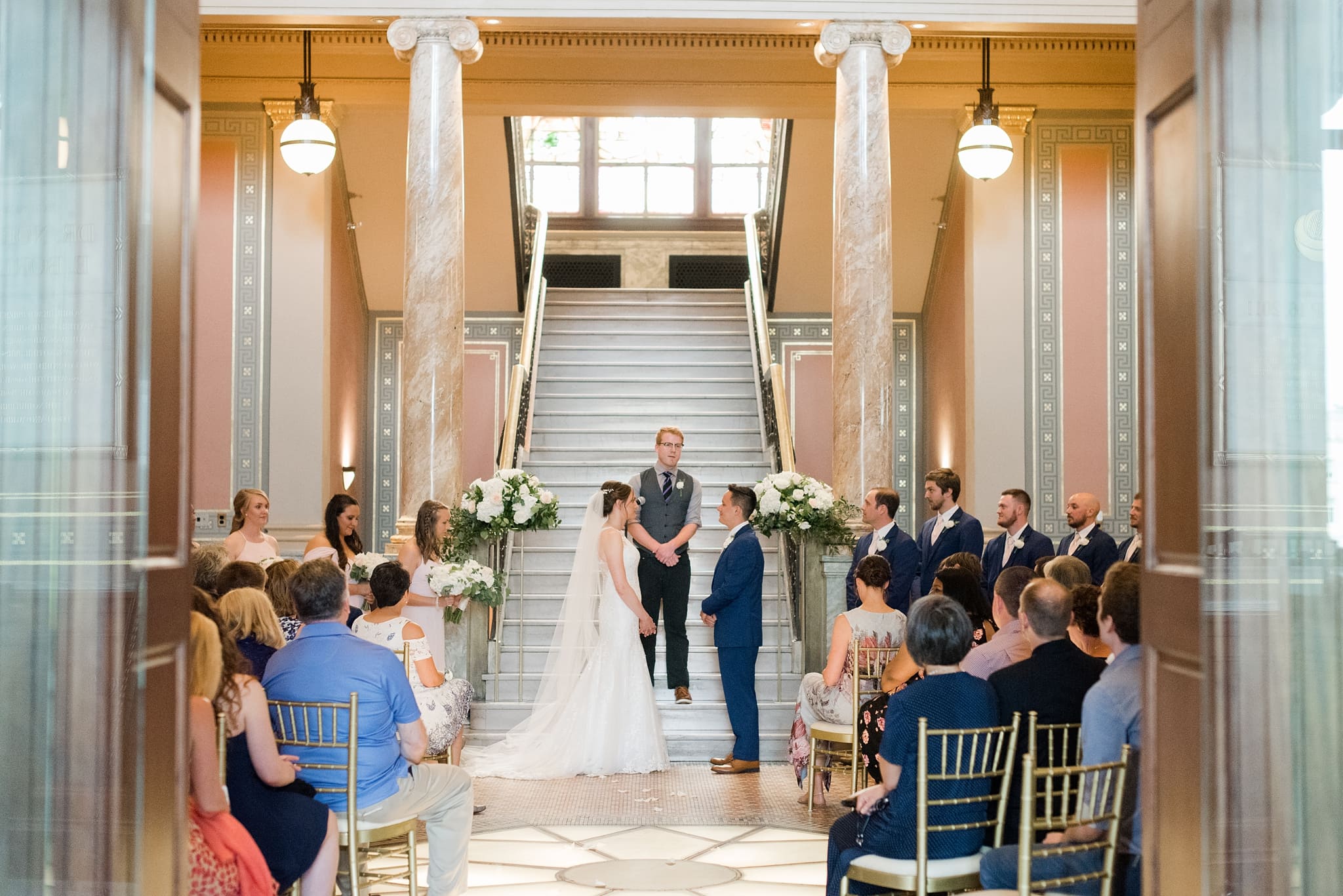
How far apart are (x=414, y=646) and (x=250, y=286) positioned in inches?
226

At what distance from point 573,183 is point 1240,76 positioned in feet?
43.7

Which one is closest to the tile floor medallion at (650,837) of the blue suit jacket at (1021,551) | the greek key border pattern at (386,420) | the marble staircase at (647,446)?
the marble staircase at (647,446)

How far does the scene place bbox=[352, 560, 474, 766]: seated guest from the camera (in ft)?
16.8

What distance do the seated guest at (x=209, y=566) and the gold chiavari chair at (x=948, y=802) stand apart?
93.0 inches

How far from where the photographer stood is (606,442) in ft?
37.9

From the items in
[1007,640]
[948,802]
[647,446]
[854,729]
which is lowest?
[854,729]

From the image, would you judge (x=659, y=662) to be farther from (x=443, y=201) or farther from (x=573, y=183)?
(x=573, y=183)

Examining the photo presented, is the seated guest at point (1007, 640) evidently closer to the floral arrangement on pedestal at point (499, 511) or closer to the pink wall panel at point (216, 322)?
the floral arrangement on pedestal at point (499, 511)

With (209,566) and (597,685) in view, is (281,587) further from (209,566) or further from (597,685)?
(597,685)

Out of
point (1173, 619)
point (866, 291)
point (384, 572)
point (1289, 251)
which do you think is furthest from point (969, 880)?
point (866, 291)

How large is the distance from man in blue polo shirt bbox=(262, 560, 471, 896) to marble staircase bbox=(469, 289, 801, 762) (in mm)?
3389

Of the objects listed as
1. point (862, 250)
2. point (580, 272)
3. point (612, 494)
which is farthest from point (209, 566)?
point (580, 272)

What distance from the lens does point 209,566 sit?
15.5 ft

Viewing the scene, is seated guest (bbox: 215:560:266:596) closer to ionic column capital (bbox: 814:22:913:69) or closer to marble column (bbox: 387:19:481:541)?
marble column (bbox: 387:19:481:541)
